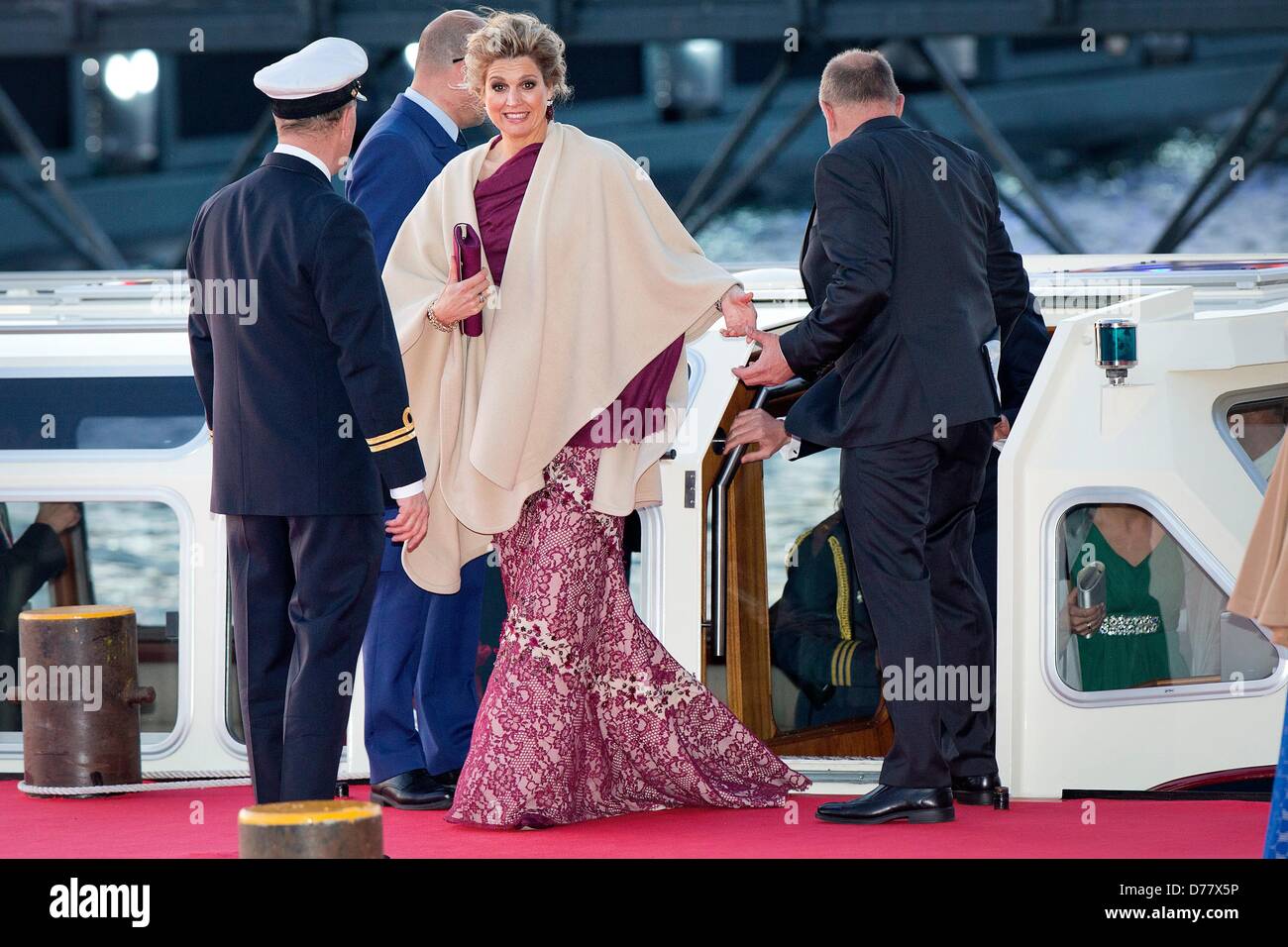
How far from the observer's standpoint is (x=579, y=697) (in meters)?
4.98

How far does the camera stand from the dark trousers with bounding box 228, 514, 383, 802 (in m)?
4.31

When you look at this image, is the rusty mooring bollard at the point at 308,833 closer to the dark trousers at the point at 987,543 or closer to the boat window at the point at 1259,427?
the dark trousers at the point at 987,543

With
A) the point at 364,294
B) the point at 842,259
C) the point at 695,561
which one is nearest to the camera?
the point at 364,294

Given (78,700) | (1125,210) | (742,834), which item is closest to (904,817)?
(742,834)

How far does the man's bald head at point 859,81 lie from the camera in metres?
5.02

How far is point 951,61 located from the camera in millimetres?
32125

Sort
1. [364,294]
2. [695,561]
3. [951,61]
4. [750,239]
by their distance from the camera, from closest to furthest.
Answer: [364,294] → [695,561] → [951,61] → [750,239]

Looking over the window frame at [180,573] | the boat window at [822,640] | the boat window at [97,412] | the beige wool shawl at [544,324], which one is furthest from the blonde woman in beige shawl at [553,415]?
the boat window at [97,412]

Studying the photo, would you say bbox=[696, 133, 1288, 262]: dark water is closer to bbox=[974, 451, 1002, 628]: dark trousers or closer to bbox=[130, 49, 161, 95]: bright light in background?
bbox=[130, 49, 161, 95]: bright light in background

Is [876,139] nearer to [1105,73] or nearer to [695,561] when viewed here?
[695,561]

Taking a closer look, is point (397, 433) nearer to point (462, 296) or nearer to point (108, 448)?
point (462, 296)

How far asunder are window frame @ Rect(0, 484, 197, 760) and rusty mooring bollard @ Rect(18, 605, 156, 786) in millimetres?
128
